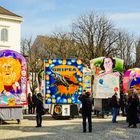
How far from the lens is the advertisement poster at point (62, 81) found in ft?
89.8

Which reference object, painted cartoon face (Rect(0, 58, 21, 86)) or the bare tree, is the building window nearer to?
the bare tree

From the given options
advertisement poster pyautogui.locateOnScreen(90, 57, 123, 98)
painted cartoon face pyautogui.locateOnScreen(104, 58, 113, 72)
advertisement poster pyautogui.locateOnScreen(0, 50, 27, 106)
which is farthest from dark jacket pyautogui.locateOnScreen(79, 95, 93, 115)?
painted cartoon face pyautogui.locateOnScreen(104, 58, 113, 72)

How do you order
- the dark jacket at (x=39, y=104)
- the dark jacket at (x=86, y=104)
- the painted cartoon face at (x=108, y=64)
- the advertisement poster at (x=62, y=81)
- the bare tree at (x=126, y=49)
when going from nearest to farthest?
the dark jacket at (x=86, y=104), the dark jacket at (x=39, y=104), the advertisement poster at (x=62, y=81), the painted cartoon face at (x=108, y=64), the bare tree at (x=126, y=49)

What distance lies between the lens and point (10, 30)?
71625 millimetres

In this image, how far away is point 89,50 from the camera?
201 feet

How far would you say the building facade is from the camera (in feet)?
230

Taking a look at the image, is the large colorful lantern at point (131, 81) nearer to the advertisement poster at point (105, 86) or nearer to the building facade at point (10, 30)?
the advertisement poster at point (105, 86)

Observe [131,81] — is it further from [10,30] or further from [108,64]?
[10,30]

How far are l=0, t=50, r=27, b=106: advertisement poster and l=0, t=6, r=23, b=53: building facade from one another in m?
45.7

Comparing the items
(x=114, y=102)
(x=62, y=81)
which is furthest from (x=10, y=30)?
(x=114, y=102)

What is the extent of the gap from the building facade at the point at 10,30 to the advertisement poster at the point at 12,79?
4567cm

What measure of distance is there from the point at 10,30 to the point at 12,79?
48600mm

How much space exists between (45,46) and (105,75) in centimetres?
4066

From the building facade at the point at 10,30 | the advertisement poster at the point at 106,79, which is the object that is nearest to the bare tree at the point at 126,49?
the building facade at the point at 10,30
